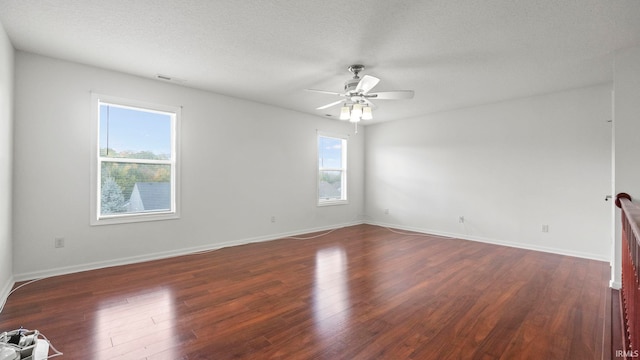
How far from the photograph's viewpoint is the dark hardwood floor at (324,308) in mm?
1916

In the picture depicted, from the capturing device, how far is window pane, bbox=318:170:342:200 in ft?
20.6

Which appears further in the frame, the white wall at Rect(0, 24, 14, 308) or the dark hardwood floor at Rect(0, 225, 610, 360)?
the white wall at Rect(0, 24, 14, 308)

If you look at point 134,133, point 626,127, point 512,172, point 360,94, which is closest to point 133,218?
point 134,133

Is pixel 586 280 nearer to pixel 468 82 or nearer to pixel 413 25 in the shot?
pixel 468 82

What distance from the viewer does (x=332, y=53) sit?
3023 millimetres

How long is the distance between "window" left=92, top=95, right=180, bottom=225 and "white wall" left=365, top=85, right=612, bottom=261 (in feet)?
15.2

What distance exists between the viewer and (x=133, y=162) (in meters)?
3.81

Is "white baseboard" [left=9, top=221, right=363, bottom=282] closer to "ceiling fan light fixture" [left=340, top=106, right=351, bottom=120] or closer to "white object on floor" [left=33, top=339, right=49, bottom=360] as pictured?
"white object on floor" [left=33, top=339, right=49, bottom=360]

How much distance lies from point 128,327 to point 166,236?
2.04m

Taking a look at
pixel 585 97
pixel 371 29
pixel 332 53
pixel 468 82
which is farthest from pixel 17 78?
pixel 585 97

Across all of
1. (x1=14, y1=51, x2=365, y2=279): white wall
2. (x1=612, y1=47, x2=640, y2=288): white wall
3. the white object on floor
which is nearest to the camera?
the white object on floor

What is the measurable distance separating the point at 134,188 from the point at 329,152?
390cm

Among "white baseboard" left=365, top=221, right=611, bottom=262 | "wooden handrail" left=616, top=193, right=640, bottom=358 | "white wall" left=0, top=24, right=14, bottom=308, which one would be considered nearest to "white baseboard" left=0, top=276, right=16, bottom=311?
"white wall" left=0, top=24, right=14, bottom=308

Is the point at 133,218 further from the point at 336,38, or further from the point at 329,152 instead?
the point at 329,152
